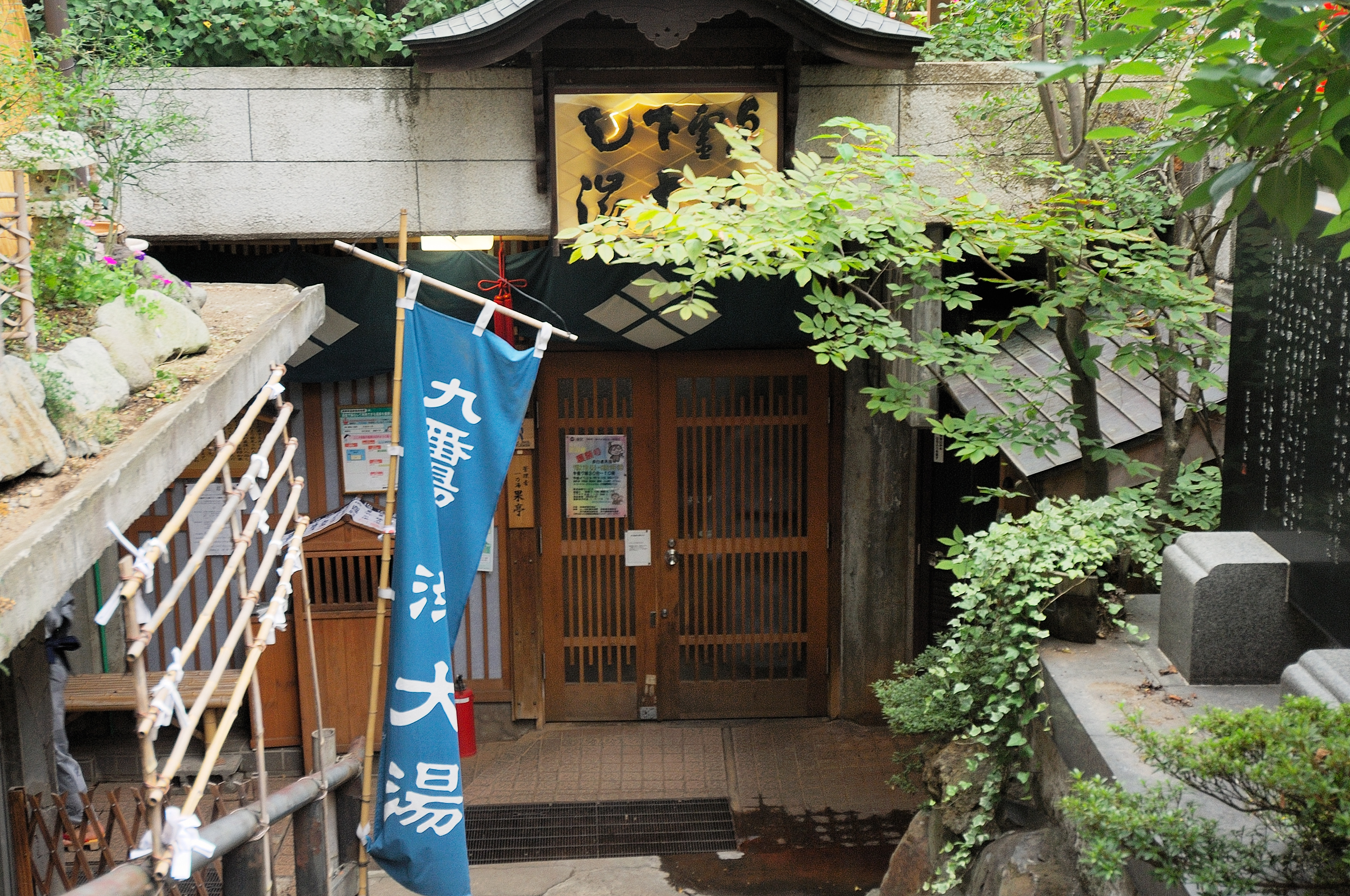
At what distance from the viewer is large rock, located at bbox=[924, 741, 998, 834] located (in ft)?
19.3

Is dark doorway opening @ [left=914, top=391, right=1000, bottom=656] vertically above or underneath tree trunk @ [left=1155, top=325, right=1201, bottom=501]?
underneath

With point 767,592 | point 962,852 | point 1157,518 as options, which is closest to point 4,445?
point 962,852

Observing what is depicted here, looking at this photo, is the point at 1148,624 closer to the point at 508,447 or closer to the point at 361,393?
the point at 508,447

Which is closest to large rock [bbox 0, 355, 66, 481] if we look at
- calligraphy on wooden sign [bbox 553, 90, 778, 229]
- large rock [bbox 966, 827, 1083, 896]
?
large rock [bbox 966, 827, 1083, 896]

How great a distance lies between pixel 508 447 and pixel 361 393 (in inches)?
176

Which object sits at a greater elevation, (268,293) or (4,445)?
(268,293)

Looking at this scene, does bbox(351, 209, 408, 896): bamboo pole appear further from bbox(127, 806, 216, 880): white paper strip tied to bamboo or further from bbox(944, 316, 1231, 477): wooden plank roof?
bbox(944, 316, 1231, 477): wooden plank roof

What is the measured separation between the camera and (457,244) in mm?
9086

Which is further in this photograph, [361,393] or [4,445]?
[361,393]

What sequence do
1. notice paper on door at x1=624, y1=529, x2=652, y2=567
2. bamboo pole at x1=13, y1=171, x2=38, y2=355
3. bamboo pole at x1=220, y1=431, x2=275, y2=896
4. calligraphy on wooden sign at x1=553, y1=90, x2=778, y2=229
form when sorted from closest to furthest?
1. bamboo pole at x1=220, y1=431, x2=275, y2=896
2. bamboo pole at x1=13, y1=171, x2=38, y2=355
3. calligraphy on wooden sign at x1=553, y1=90, x2=778, y2=229
4. notice paper on door at x1=624, y1=529, x2=652, y2=567

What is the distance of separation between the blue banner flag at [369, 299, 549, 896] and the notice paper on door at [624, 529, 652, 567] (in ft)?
14.7

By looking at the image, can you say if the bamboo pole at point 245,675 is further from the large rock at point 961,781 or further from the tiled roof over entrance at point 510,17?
the tiled roof over entrance at point 510,17

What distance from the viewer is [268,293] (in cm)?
689

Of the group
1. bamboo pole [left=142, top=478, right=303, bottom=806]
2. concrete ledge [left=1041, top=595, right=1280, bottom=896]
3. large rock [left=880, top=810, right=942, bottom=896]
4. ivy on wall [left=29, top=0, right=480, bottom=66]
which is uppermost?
ivy on wall [left=29, top=0, right=480, bottom=66]
